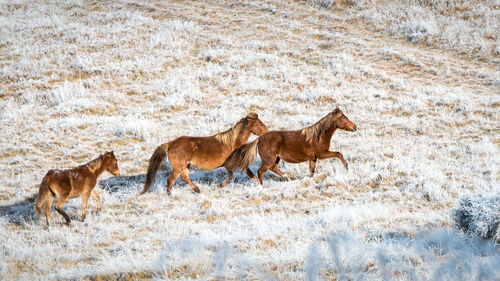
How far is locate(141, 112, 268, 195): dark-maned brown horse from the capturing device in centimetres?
946

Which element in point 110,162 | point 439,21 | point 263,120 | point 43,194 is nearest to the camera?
point 43,194

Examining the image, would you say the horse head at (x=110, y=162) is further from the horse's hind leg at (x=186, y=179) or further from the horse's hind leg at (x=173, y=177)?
the horse's hind leg at (x=186, y=179)

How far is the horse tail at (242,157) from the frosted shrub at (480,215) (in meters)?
4.59

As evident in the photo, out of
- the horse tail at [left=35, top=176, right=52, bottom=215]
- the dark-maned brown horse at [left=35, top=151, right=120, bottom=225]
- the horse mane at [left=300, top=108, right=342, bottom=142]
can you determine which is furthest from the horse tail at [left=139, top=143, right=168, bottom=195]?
the horse mane at [left=300, top=108, right=342, bottom=142]

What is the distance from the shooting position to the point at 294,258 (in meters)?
5.79

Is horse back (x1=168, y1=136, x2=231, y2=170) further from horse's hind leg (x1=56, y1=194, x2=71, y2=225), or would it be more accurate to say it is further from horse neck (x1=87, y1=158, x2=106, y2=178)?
horse's hind leg (x1=56, y1=194, x2=71, y2=225)

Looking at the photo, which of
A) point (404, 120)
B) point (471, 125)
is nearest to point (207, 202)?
point (404, 120)

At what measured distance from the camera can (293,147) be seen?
9859 millimetres

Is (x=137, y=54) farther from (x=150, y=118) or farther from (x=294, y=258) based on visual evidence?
(x=294, y=258)

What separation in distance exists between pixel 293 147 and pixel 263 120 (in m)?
5.56

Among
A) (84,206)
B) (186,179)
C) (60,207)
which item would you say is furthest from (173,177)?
(60,207)

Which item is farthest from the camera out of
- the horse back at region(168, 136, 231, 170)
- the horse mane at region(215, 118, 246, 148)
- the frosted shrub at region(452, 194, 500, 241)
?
the horse mane at region(215, 118, 246, 148)

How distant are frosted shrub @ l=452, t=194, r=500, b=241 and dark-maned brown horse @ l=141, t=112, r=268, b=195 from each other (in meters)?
5.12

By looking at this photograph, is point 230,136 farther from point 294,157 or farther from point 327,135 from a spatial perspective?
point 327,135
